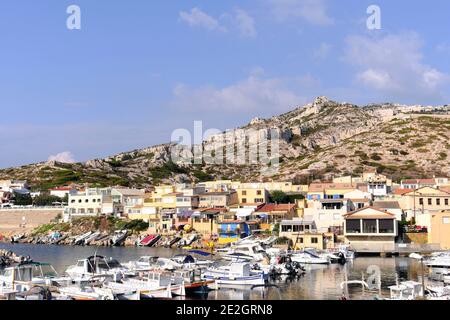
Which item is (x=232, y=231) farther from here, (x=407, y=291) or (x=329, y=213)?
(x=407, y=291)

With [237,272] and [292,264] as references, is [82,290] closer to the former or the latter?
[237,272]

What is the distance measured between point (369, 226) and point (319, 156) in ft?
192

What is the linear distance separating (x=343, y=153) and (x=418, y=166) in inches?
544

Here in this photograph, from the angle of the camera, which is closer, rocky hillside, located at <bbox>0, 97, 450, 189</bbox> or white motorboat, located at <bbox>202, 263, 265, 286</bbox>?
white motorboat, located at <bbox>202, 263, 265, 286</bbox>

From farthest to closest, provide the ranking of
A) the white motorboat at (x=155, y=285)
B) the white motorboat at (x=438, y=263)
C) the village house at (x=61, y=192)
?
the village house at (x=61, y=192)
the white motorboat at (x=438, y=263)
the white motorboat at (x=155, y=285)

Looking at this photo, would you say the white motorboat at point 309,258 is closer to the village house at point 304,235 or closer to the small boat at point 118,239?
the village house at point 304,235

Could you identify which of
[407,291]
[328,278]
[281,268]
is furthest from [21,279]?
[407,291]

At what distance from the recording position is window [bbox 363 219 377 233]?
138 ft

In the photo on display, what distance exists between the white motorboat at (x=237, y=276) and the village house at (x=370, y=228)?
17483 mm

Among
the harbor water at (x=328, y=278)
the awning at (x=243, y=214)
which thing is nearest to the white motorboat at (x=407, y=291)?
the harbor water at (x=328, y=278)

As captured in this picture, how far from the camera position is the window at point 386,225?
41.6 m

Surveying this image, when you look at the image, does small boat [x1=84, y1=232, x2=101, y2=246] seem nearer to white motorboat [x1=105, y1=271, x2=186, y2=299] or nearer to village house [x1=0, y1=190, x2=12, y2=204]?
village house [x1=0, y1=190, x2=12, y2=204]

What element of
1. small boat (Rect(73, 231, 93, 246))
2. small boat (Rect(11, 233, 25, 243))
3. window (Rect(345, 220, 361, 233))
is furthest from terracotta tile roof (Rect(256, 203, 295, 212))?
small boat (Rect(11, 233, 25, 243))

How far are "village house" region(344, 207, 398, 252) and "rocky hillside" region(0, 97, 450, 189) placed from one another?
120 ft
